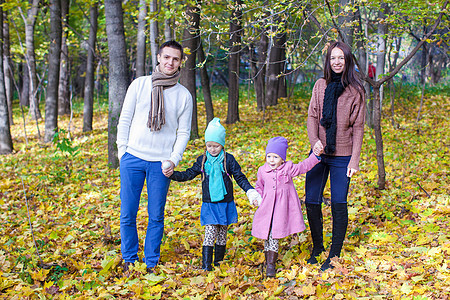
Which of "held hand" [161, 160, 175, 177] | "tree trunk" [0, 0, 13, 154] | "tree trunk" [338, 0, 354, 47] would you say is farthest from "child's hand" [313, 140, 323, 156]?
"tree trunk" [0, 0, 13, 154]

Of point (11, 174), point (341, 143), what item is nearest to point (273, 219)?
point (341, 143)

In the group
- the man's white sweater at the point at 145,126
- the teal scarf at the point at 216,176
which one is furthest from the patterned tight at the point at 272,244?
the man's white sweater at the point at 145,126

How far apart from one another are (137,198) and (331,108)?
200cm

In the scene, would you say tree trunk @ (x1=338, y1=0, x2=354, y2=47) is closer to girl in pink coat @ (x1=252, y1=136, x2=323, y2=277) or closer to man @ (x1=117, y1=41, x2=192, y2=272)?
girl in pink coat @ (x1=252, y1=136, x2=323, y2=277)

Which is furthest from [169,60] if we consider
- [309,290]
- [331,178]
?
[309,290]

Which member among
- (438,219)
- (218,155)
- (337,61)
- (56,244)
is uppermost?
(337,61)

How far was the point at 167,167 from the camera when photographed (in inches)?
138

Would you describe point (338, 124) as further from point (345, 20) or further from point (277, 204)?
point (345, 20)

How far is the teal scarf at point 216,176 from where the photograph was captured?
12.2 feet

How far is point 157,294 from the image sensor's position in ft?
10.9

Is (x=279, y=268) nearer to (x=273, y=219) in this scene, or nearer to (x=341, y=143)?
(x=273, y=219)

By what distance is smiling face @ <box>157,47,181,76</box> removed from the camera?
3529mm

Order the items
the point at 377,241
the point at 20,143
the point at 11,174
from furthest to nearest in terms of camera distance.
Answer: the point at 20,143
the point at 11,174
the point at 377,241

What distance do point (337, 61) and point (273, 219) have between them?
154 centimetres
